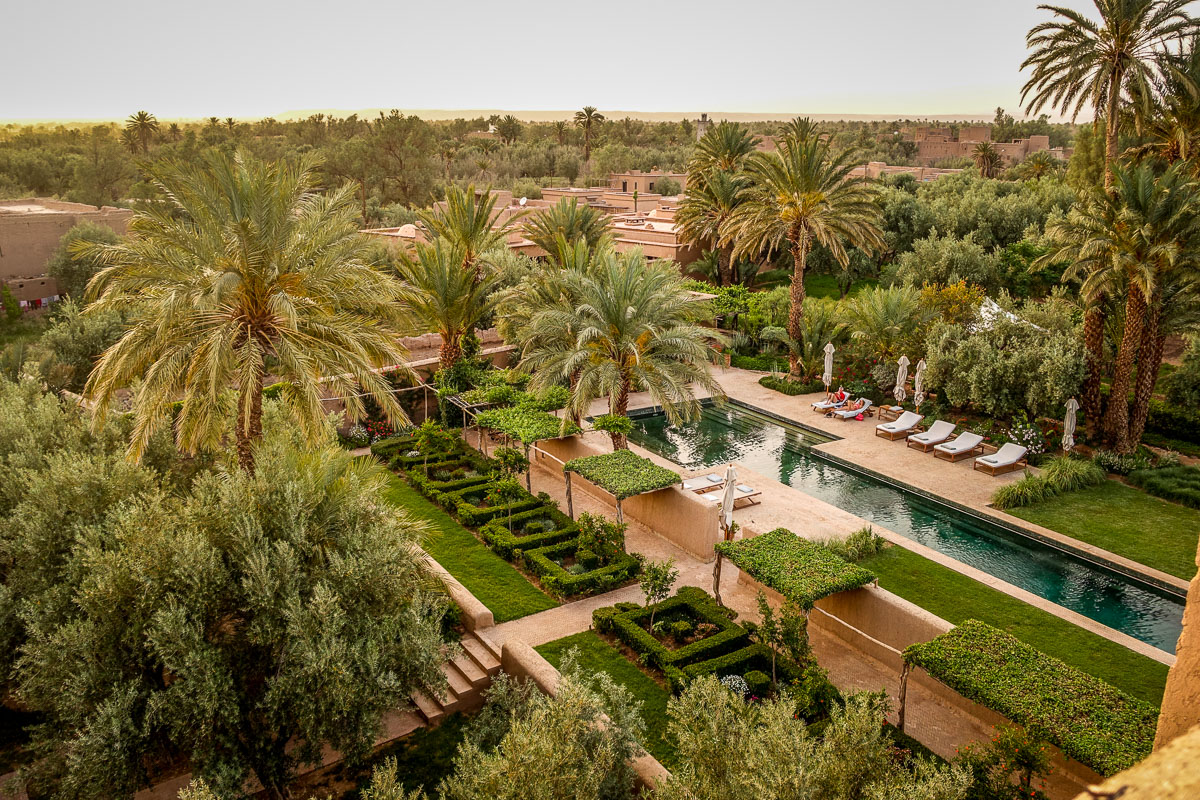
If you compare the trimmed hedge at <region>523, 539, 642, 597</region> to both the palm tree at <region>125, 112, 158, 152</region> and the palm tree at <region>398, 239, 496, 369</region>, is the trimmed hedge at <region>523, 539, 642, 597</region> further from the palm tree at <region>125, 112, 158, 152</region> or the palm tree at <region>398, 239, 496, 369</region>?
the palm tree at <region>125, 112, 158, 152</region>

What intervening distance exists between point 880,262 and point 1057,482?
73.6 feet

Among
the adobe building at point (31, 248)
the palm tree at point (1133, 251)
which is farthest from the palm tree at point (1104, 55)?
the adobe building at point (31, 248)

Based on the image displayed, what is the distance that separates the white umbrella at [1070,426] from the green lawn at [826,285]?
18508mm

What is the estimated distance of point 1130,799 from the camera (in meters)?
1.50

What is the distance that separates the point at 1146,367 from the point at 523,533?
1390cm

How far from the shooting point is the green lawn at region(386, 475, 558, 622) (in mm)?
12023

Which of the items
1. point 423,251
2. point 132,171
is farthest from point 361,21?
point 423,251

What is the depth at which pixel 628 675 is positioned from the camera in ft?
33.4

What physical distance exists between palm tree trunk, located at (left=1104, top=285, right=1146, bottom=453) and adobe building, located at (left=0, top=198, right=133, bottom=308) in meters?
34.8

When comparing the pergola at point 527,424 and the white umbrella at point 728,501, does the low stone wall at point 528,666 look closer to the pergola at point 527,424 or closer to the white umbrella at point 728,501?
the white umbrella at point 728,501

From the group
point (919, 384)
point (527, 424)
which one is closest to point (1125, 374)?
point (919, 384)

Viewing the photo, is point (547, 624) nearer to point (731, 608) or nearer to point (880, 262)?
point (731, 608)

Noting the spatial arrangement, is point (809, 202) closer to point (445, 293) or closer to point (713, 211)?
point (713, 211)

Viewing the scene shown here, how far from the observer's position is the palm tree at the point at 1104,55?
19.4m
